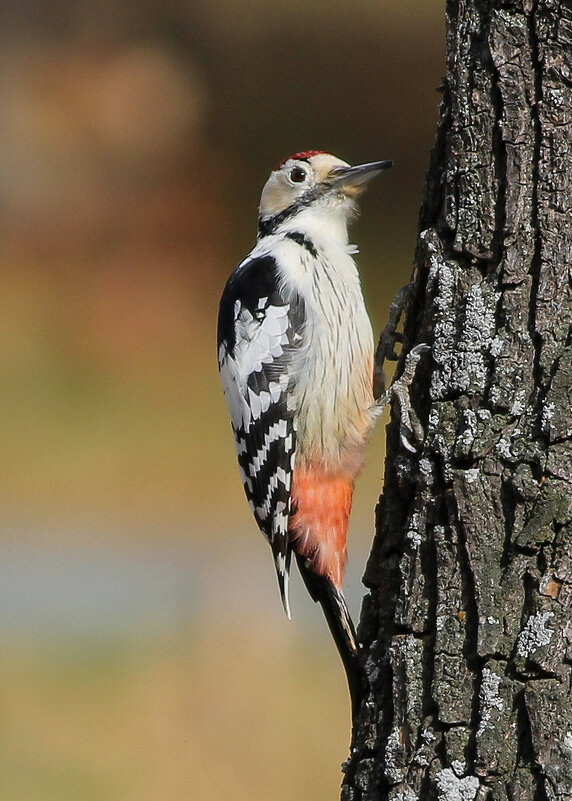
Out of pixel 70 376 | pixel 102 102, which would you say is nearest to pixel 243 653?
pixel 70 376

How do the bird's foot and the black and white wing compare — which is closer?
the bird's foot

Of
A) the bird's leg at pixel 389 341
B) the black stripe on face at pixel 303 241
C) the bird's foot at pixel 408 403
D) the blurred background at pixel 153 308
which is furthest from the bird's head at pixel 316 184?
the blurred background at pixel 153 308

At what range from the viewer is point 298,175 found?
128 inches

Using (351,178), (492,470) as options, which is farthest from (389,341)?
(492,470)

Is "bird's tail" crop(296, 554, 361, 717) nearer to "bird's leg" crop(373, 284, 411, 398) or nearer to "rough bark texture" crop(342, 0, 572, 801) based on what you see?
"rough bark texture" crop(342, 0, 572, 801)

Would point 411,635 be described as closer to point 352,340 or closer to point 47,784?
point 352,340

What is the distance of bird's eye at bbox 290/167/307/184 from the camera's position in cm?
324

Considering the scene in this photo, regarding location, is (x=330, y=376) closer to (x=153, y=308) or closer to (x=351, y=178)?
(x=351, y=178)

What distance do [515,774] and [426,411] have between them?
67 cm

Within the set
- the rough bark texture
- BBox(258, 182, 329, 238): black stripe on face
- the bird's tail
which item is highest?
BBox(258, 182, 329, 238): black stripe on face

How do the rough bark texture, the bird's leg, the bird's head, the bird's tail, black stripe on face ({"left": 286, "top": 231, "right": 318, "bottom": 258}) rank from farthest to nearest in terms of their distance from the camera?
the bird's head < black stripe on face ({"left": 286, "top": 231, "right": 318, "bottom": 258}) < the bird's leg < the bird's tail < the rough bark texture

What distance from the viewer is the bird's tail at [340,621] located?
87.7 inches

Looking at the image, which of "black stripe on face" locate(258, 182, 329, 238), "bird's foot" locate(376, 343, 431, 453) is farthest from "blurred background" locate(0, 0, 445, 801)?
"bird's foot" locate(376, 343, 431, 453)

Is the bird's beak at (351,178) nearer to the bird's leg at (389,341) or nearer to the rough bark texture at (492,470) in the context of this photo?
the bird's leg at (389,341)
